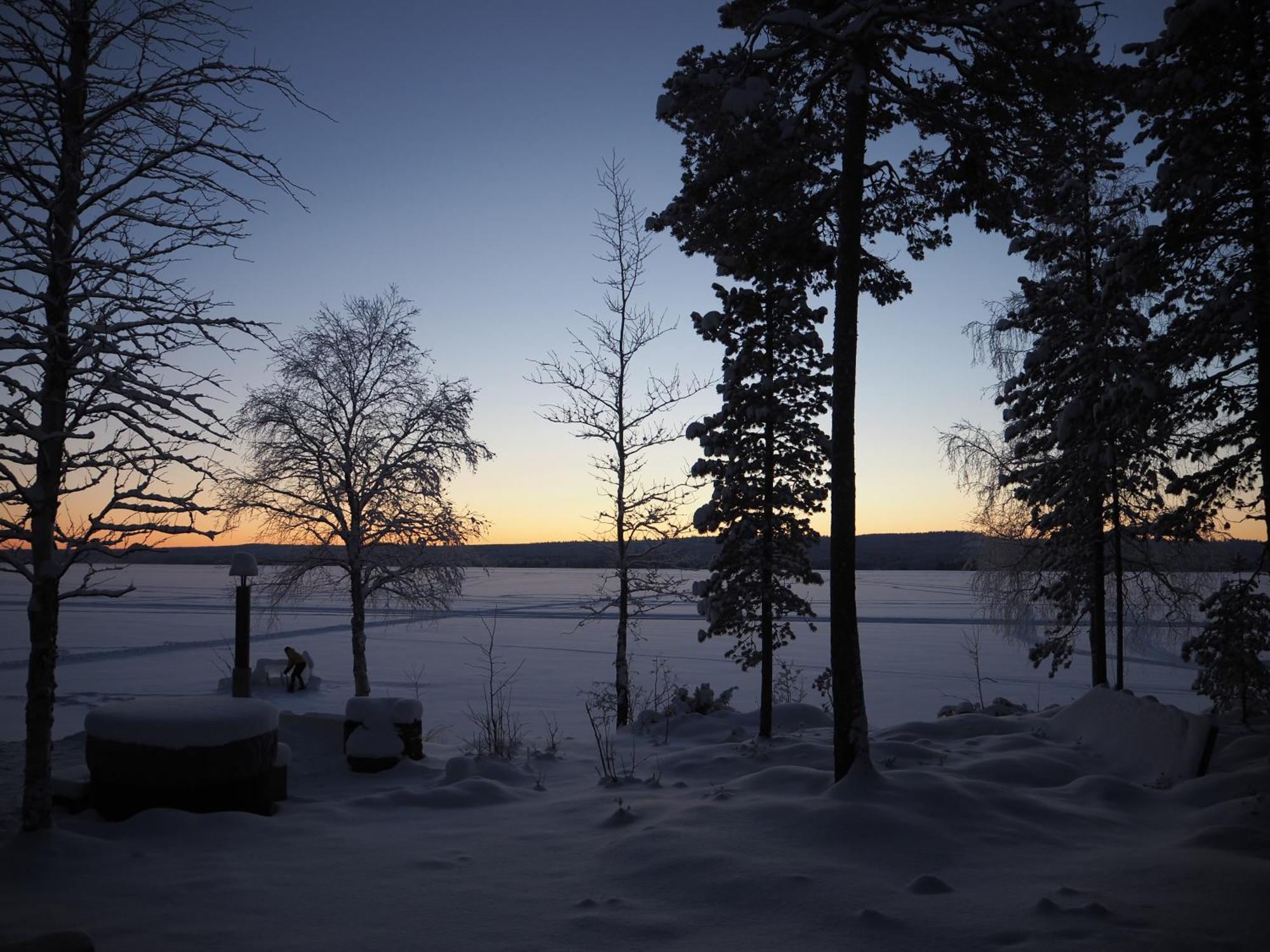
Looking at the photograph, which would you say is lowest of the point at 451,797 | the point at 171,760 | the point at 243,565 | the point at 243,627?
the point at 451,797

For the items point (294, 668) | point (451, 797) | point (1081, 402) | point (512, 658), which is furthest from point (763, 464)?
point (512, 658)

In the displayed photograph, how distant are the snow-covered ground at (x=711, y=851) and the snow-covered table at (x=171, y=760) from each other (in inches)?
10.8

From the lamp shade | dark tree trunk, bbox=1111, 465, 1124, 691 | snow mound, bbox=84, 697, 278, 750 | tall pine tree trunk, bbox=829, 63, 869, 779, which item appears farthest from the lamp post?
dark tree trunk, bbox=1111, 465, 1124, 691

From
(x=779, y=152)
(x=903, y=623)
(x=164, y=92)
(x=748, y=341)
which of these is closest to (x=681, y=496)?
(x=748, y=341)

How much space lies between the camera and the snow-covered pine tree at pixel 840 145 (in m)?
7.99

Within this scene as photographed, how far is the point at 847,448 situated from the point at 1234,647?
7.43 m

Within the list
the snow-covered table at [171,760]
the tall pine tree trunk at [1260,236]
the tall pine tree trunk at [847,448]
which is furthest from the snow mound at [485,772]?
the tall pine tree trunk at [1260,236]

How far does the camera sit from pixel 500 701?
18.4 m

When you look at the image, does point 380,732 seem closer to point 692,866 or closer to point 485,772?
point 485,772

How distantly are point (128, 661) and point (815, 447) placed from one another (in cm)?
2531

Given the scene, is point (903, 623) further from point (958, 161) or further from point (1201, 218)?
point (958, 161)

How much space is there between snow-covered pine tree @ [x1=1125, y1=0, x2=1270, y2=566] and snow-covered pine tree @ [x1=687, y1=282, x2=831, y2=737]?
570 cm

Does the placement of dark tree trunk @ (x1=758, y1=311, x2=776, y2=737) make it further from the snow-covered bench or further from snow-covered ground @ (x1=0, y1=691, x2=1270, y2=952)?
the snow-covered bench

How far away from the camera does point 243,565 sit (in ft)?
38.0
